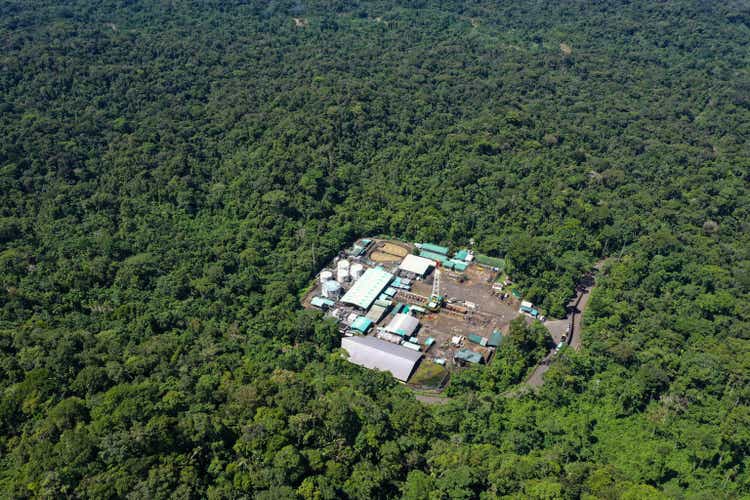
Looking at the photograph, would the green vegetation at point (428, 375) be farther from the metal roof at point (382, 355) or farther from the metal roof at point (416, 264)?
the metal roof at point (416, 264)

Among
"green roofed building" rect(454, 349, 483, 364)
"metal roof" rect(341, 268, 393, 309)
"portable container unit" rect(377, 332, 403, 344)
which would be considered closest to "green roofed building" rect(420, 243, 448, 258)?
"metal roof" rect(341, 268, 393, 309)

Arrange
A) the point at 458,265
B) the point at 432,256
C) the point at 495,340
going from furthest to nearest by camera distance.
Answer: the point at 432,256, the point at 458,265, the point at 495,340

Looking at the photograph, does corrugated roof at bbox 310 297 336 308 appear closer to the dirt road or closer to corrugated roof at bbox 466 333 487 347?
corrugated roof at bbox 466 333 487 347

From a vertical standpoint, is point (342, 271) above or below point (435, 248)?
below

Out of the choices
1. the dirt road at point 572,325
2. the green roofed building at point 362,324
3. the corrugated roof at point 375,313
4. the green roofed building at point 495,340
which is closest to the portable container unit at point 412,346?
the green roofed building at point 362,324

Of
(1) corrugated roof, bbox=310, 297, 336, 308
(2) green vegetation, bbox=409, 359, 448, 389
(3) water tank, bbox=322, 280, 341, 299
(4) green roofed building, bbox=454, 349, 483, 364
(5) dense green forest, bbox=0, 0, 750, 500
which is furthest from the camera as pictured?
(3) water tank, bbox=322, 280, 341, 299

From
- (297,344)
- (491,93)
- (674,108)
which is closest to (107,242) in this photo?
(297,344)

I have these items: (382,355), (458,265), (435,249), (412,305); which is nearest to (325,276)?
(412,305)

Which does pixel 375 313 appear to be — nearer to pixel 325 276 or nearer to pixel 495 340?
pixel 325 276
